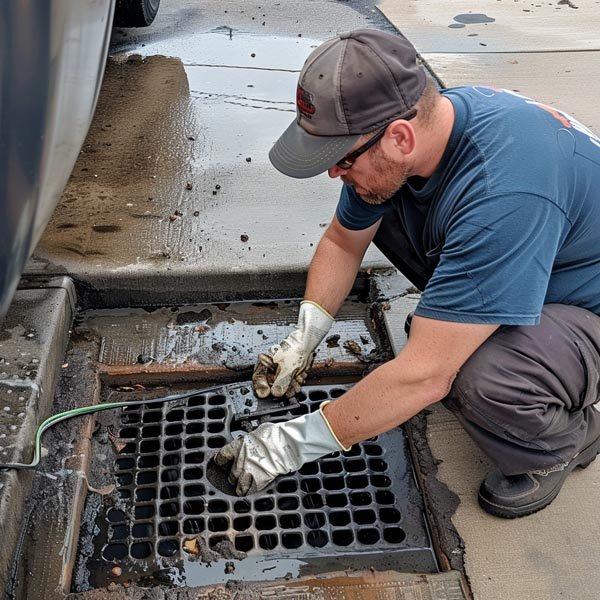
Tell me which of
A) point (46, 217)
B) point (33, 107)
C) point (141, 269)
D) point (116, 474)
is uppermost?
point (33, 107)

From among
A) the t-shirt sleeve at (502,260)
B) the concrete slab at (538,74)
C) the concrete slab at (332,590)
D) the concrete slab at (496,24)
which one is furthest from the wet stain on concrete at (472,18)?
the concrete slab at (332,590)

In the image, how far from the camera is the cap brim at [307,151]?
1.73 m

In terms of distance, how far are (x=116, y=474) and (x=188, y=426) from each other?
280 mm

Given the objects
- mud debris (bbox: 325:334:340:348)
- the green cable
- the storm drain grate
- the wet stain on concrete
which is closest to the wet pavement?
mud debris (bbox: 325:334:340:348)

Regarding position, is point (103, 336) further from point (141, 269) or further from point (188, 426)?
point (188, 426)

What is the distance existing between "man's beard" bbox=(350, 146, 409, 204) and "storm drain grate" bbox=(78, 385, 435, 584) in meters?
0.84

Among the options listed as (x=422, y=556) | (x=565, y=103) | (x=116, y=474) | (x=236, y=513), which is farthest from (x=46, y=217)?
(x=565, y=103)

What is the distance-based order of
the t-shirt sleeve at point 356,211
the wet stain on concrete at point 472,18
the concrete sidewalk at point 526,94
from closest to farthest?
the concrete sidewalk at point 526,94 → the t-shirt sleeve at point 356,211 → the wet stain on concrete at point 472,18

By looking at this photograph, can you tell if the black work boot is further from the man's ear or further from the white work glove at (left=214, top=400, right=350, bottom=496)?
the man's ear

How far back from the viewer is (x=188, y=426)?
2.25 m

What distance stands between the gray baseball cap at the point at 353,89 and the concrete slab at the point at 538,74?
271 cm

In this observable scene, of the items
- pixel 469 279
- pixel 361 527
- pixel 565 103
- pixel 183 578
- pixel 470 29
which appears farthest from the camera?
pixel 470 29

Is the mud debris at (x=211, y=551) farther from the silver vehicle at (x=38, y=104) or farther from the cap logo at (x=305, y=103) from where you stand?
the cap logo at (x=305, y=103)

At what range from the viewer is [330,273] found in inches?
94.4
